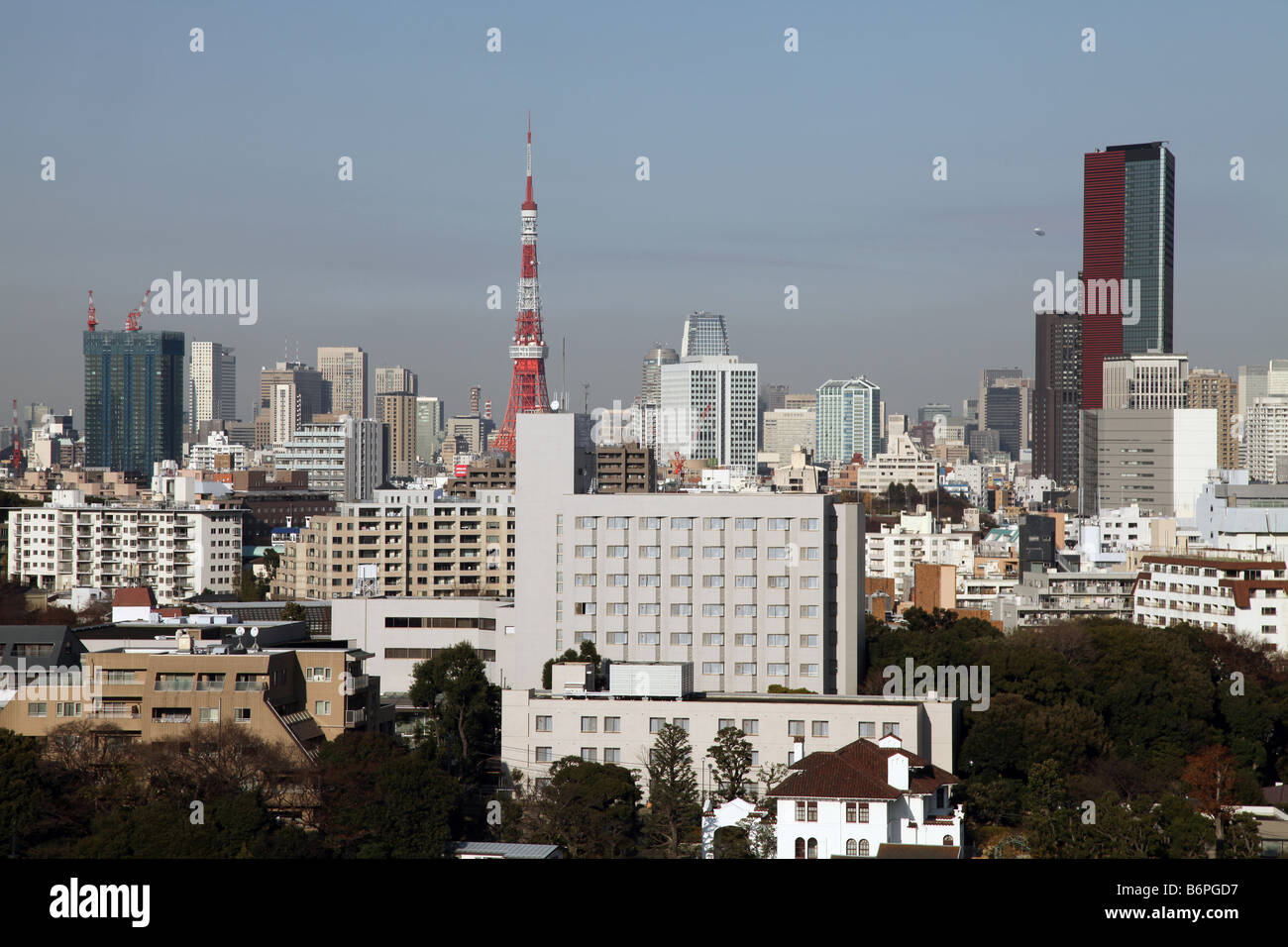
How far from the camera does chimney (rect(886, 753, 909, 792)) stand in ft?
43.0

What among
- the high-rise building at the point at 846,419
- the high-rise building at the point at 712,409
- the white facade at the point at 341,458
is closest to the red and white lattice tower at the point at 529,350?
the white facade at the point at 341,458

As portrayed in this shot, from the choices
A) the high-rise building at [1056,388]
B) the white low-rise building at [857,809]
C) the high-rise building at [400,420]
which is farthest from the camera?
the high-rise building at [400,420]

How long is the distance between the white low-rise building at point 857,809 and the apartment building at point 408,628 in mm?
11974

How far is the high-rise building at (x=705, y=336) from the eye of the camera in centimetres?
14838

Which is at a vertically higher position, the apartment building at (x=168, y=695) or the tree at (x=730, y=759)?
the apartment building at (x=168, y=695)

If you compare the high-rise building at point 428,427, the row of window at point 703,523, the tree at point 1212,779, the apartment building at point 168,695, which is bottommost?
the tree at point 1212,779

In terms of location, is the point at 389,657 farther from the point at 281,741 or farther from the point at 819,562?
Result: the point at 281,741

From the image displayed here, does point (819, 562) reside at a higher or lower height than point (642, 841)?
higher

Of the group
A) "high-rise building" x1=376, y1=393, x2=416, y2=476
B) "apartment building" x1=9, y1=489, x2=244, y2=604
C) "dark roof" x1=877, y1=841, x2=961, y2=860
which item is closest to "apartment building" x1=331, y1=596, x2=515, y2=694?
"dark roof" x1=877, y1=841, x2=961, y2=860

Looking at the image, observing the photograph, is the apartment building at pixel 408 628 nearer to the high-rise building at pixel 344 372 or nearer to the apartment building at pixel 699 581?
the apartment building at pixel 699 581

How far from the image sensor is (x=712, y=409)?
389ft
